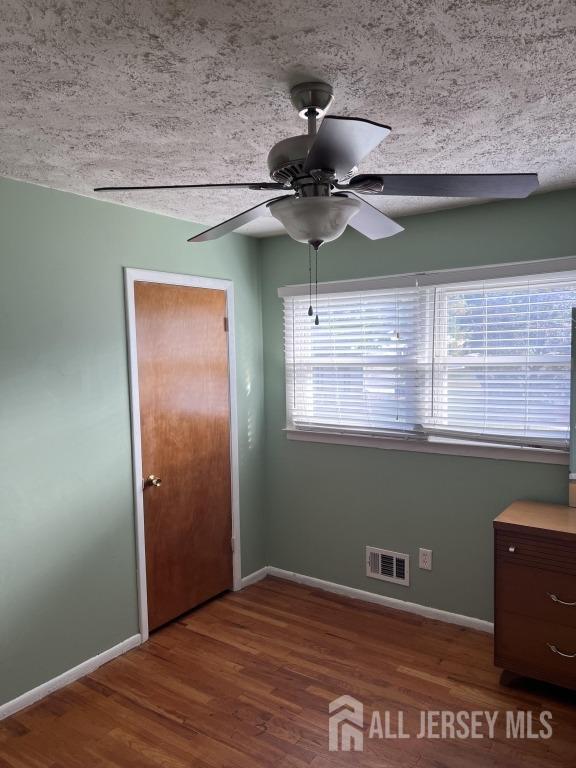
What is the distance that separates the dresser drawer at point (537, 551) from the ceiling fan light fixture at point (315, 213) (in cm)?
179

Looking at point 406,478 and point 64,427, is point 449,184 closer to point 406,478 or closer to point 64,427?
point 64,427

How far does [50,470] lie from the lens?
8.88 feet

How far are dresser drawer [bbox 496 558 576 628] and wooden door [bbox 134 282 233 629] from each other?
5.88 ft

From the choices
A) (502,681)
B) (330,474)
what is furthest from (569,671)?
(330,474)

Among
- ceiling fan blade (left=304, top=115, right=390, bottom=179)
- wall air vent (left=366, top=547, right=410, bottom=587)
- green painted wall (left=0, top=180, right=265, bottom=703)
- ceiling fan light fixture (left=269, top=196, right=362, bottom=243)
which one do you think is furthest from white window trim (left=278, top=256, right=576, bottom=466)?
ceiling fan blade (left=304, top=115, right=390, bottom=179)

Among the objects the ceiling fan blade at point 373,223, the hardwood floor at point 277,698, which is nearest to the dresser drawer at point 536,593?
the hardwood floor at point 277,698

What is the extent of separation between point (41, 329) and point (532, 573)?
256 cm

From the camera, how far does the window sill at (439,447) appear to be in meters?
2.98

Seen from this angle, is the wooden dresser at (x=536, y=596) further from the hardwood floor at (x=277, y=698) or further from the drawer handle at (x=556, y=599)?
the hardwood floor at (x=277, y=698)

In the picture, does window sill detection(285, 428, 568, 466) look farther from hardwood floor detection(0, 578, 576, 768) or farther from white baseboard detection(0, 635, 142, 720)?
white baseboard detection(0, 635, 142, 720)

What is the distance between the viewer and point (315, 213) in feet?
4.99

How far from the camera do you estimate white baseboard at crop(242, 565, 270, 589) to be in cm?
391

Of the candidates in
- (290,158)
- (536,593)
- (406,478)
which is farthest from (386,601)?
(290,158)

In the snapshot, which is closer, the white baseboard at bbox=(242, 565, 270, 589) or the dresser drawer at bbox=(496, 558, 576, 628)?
the dresser drawer at bbox=(496, 558, 576, 628)
